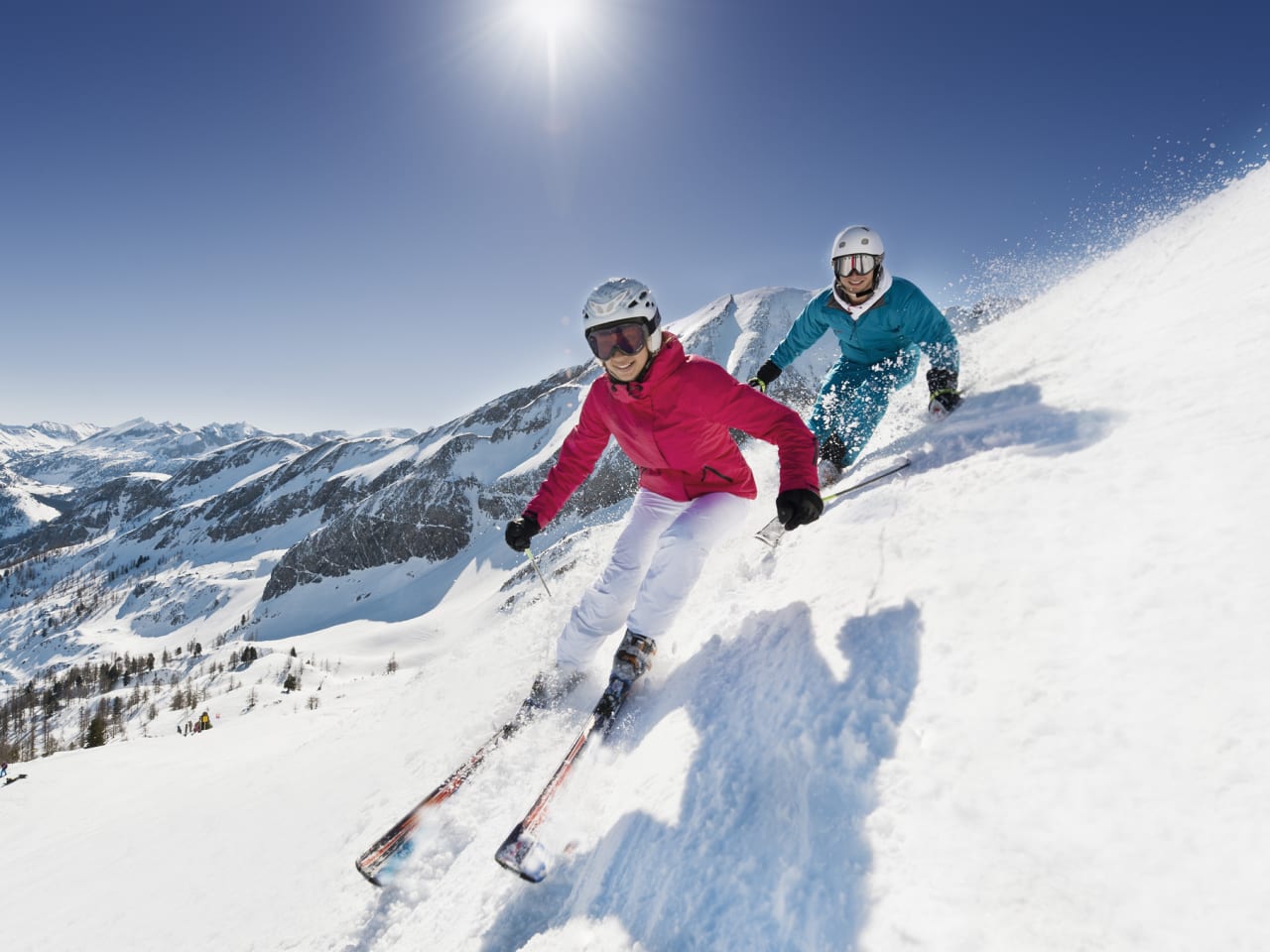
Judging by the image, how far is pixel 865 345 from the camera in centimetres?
780

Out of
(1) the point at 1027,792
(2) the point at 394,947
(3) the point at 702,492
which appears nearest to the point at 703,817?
(1) the point at 1027,792

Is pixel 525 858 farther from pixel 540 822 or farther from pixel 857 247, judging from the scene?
pixel 857 247

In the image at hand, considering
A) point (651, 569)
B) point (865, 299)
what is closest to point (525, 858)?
point (651, 569)

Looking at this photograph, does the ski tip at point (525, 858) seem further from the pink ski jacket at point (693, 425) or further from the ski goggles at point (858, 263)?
the ski goggles at point (858, 263)

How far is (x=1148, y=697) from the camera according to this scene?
1.93 meters

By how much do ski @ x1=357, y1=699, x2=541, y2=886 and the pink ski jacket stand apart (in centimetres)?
203

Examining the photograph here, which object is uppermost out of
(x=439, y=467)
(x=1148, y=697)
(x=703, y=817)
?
(x=439, y=467)

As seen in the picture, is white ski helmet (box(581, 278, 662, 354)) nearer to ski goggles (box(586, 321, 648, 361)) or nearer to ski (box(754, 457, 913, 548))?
ski goggles (box(586, 321, 648, 361))

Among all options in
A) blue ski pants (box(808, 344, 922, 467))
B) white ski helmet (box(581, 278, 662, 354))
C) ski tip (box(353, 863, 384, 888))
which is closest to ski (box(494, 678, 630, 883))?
ski tip (box(353, 863, 384, 888))

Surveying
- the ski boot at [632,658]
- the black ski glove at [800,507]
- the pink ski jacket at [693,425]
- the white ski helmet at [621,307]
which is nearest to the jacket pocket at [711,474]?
the pink ski jacket at [693,425]

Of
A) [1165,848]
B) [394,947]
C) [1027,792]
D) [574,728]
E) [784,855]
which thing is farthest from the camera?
[574,728]

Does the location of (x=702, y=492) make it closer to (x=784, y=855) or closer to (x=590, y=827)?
(x=590, y=827)

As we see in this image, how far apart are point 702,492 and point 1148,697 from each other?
334cm

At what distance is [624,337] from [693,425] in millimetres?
926
